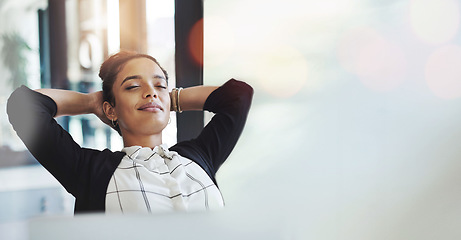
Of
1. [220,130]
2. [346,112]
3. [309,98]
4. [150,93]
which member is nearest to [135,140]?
[150,93]

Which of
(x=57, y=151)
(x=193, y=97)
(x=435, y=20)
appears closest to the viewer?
(x=57, y=151)

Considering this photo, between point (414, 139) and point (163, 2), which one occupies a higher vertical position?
point (163, 2)

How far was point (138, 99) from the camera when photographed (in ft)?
3.95

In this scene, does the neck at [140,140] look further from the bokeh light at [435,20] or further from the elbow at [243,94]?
the bokeh light at [435,20]

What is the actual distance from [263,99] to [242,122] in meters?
0.16

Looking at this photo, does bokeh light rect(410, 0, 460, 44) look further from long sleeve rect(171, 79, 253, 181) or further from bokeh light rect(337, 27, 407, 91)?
long sleeve rect(171, 79, 253, 181)

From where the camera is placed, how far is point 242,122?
1324 millimetres

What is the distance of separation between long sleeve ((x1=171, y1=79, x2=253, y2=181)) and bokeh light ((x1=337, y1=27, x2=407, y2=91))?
0.46 meters

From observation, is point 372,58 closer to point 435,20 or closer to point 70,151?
point 435,20

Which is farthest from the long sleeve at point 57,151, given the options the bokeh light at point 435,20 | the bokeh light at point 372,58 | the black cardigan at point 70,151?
the bokeh light at point 435,20

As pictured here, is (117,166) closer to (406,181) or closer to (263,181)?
(263,181)

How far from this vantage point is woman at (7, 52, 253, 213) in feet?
3.55

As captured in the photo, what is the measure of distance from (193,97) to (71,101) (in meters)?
0.34

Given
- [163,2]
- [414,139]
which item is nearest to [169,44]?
[163,2]
